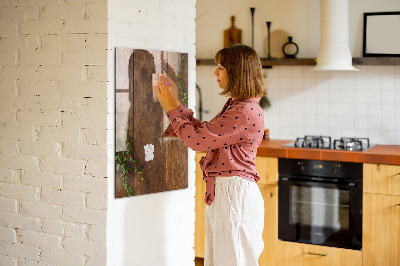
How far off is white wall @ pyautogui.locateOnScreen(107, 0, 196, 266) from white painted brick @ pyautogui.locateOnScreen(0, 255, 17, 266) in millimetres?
641

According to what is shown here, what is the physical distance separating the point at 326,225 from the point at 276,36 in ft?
5.26

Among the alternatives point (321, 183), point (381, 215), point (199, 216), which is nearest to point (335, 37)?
point (321, 183)

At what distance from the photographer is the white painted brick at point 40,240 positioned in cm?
299

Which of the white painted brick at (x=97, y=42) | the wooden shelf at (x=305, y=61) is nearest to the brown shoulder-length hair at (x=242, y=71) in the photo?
the white painted brick at (x=97, y=42)

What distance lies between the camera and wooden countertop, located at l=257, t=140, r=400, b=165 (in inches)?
148

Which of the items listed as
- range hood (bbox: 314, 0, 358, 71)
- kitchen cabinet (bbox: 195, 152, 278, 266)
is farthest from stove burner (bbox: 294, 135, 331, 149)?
range hood (bbox: 314, 0, 358, 71)

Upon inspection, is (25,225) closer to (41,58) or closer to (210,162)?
(41,58)

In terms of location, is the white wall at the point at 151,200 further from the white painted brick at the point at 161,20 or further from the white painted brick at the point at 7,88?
the white painted brick at the point at 7,88

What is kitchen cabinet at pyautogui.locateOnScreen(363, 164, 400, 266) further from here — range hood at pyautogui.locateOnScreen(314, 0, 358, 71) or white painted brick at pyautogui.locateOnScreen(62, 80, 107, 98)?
white painted brick at pyautogui.locateOnScreen(62, 80, 107, 98)

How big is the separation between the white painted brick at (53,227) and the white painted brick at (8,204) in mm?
215

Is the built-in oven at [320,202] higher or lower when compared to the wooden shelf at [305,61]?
lower

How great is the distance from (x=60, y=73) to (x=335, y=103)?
2.42 meters

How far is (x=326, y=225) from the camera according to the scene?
13.2 feet

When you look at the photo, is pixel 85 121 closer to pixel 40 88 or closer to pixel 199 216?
pixel 40 88
